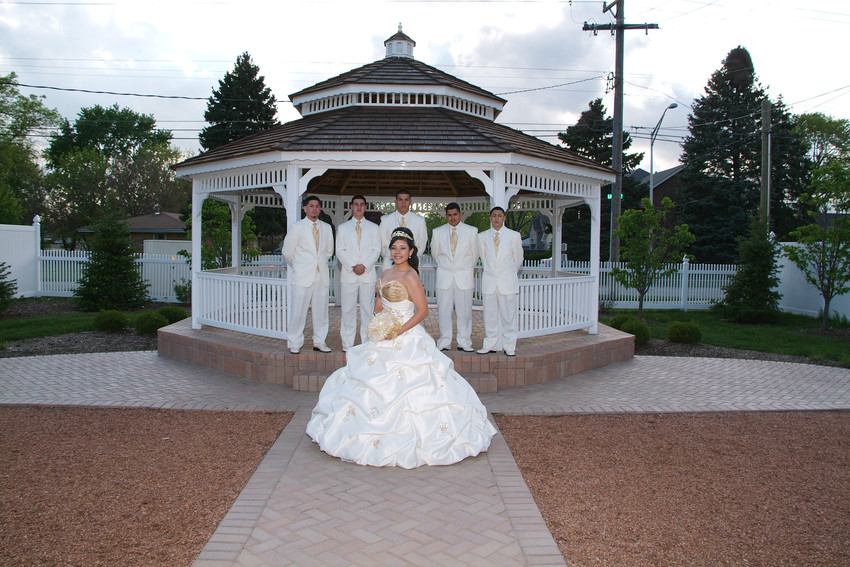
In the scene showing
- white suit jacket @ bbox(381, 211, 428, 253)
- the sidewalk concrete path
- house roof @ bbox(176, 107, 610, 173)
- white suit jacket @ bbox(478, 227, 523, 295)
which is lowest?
the sidewalk concrete path

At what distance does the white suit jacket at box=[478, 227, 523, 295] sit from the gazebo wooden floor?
38.8 inches

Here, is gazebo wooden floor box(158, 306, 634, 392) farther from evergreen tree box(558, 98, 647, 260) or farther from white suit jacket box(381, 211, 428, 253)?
evergreen tree box(558, 98, 647, 260)

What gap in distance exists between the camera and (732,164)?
108ft

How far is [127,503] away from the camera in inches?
178

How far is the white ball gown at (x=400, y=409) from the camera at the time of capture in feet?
17.4

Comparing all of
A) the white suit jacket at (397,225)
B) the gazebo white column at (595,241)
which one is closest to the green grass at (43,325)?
the white suit jacket at (397,225)

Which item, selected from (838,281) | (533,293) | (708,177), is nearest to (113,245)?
(533,293)

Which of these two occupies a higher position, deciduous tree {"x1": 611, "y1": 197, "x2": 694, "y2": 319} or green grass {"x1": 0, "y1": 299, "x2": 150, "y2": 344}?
deciduous tree {"x1": 611, "y1": 197, "x2": 694, "y2": 319}

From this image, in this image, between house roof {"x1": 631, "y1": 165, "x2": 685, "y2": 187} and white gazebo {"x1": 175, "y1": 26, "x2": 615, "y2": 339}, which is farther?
house roof {"x1": 631, "y1": 165, "x2": 685, "y2": 187}

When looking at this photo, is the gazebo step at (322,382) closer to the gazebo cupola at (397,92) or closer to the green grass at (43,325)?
the gazebo cupola at (397,92)

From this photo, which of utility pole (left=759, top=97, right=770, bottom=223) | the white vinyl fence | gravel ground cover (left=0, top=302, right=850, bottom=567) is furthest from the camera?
the white vinyl fence

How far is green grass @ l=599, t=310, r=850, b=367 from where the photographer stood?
12.8 m

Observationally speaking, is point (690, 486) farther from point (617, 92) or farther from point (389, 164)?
point (617, 92)

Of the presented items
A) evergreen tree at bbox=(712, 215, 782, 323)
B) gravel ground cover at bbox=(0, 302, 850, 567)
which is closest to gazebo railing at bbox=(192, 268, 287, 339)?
gravel ground cover at bbox=(0, 302, 850, 567)
